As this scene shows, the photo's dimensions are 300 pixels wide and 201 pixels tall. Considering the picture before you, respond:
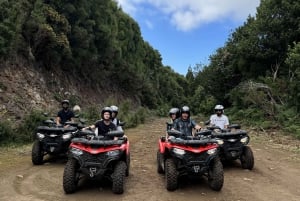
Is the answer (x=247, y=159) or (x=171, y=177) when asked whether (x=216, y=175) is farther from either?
(x=247, y=159)

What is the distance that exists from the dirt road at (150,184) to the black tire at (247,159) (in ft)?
0.59

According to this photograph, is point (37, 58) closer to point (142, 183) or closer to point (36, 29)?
point (36, 29)

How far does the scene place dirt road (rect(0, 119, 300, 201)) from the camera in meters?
8.10

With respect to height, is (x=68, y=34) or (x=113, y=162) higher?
(x=68, y=34)

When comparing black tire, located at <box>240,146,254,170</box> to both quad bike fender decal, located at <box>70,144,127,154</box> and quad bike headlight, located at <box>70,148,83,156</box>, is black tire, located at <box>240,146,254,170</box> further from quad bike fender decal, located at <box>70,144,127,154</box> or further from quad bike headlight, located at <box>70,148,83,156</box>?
quad bike headlight, located at <box>70,148,83,156</box>

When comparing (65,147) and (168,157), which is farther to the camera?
(65,147)

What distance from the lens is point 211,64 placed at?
124 feet

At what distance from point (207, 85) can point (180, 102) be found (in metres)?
35.2

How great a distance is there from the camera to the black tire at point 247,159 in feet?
35.3

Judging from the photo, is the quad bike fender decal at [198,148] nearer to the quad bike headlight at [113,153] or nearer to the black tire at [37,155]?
the quad bike headlight at [113,153]

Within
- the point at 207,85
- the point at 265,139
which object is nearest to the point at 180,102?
the point at 207,85

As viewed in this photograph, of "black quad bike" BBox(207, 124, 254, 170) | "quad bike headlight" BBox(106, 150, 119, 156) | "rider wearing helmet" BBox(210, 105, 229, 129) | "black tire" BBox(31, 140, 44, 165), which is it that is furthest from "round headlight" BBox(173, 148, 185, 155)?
"black tire" BBox(31, 140, 44, 165)

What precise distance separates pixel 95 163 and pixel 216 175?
2.39 metres

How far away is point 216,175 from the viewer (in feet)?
27.3
